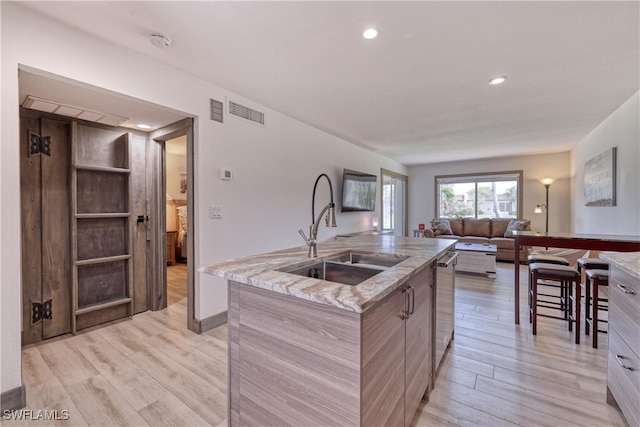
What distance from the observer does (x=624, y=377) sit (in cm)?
144

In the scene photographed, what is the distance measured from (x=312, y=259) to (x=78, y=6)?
2.07 metres

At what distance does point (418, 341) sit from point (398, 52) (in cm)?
206

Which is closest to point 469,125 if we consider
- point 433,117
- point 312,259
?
point 433,117

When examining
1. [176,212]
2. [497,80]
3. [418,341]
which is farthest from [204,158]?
[176,212]

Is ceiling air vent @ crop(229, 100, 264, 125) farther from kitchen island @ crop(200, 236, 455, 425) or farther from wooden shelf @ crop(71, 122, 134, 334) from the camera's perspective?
kitchen island @ crop(200, 236, 455, 425)

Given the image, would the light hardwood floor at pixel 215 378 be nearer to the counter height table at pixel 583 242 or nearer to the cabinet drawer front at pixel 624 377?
the cabinet drawer front at pixel 624 377

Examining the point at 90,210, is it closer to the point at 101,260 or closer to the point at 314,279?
the point at 101,260

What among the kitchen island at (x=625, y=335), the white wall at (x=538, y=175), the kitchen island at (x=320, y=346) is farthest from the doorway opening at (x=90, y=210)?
the white wall at (x=538, y=175)

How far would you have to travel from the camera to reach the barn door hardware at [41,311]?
240 centimetres

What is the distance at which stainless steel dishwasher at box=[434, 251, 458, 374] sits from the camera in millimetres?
1819

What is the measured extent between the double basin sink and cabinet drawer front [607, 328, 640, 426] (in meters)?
1.16

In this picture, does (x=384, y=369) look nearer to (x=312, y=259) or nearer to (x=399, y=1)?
(x=312, y=259)

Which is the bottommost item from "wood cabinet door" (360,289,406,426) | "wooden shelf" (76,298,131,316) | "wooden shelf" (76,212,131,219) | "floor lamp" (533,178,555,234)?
"wooden shelf" (76,298,131,316)

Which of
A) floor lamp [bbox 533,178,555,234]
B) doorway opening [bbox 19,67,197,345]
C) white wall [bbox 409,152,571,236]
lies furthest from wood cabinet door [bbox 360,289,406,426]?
Result: white wall [bbox 409,152,571,236]
